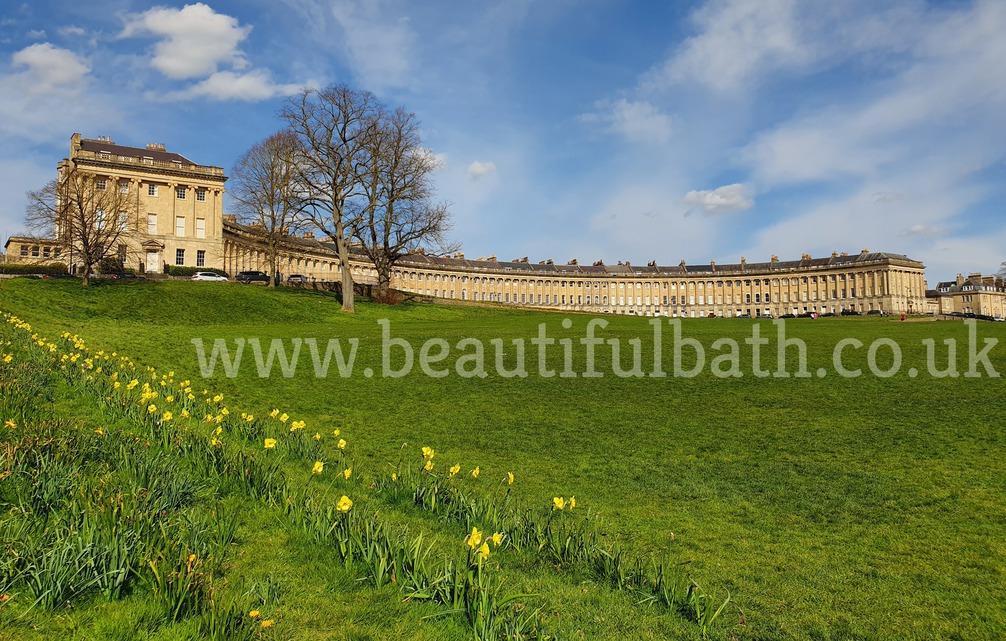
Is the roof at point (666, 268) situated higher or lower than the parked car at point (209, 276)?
higher

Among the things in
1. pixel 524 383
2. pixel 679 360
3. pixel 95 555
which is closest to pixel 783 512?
pixel 95 555

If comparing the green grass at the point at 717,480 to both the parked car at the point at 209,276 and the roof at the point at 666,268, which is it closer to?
the parked car at the point at 209,276

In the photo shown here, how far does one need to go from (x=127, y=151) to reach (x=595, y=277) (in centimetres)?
10785

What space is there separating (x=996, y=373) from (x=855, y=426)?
7398 millimetres

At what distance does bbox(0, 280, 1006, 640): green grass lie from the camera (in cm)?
519

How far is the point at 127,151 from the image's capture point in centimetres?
7162

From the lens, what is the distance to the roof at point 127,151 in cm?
6981

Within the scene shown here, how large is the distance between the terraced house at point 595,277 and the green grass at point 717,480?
2312 inches

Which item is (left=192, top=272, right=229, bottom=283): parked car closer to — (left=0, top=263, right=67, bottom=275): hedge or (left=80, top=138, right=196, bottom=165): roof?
(left=0, top=263, right=67, bottom=275): hedge

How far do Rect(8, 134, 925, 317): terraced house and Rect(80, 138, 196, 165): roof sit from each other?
120 millimetres

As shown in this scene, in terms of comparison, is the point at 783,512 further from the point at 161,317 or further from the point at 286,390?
the point at 161,317

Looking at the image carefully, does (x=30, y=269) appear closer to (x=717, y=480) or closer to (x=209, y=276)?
(x=209, y=276)

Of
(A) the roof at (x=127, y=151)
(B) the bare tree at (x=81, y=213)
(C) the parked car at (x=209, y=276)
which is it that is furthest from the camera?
(A) the roof at (x=127, y=151)

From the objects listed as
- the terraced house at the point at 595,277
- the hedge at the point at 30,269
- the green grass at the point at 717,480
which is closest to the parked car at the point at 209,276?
the hedge at the point at 30,269
